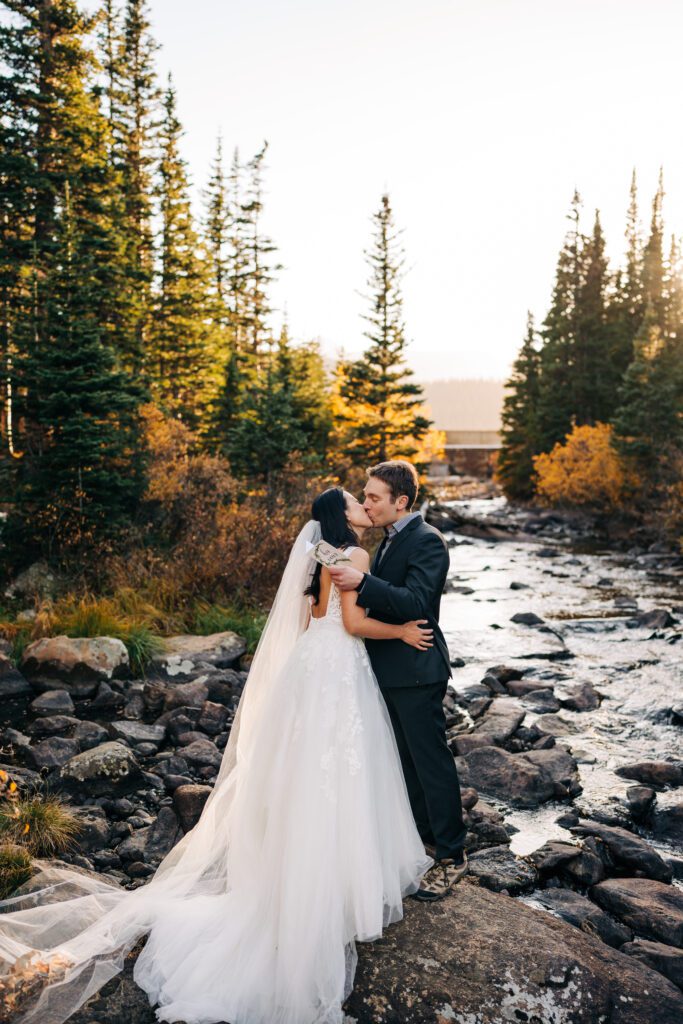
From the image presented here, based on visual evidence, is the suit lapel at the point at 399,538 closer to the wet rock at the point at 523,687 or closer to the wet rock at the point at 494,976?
the wet rock at the point at 494,976

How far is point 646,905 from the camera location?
5.14 m

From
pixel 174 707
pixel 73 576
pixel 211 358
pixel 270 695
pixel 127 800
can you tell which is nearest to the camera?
pixel 270 695

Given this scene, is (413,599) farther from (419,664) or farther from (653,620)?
(653,620)

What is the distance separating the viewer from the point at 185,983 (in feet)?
12.0

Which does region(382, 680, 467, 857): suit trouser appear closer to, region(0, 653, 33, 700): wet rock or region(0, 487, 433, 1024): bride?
region(0, 487, 433, 1024): bride

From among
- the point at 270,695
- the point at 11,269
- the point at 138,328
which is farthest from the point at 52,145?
the point at 270,695

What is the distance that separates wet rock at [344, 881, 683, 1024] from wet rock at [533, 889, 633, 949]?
523mm

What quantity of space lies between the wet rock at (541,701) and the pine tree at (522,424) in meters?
32.2

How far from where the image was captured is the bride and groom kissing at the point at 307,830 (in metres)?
3.65

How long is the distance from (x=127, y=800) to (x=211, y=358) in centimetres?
2840

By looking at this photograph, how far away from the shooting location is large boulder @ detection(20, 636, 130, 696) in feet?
31.0

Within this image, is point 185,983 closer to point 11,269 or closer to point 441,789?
point 441,789

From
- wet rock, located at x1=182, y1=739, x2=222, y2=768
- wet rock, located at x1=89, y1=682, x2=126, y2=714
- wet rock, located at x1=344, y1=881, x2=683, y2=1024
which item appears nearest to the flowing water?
wet rock, located at x1=344, y1=881, x2=683, y2=1024

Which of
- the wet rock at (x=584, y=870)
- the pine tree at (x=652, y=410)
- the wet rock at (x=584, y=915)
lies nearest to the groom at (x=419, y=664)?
the wet rock at (x=584, y=915)
